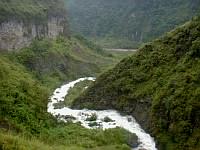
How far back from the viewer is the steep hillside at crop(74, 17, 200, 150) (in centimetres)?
3056

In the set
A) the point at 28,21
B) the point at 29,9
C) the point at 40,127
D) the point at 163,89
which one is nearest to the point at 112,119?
the point at 163,89

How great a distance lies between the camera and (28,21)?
66.2 meters

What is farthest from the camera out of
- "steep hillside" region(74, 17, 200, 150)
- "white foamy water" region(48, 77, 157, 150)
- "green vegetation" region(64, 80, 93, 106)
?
"green vegetation" region(64, 80, 93, 106)

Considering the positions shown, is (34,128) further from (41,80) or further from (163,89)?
(41,80)

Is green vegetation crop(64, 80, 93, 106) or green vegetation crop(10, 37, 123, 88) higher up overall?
green vegetation crop(10, 37, 123, 88)

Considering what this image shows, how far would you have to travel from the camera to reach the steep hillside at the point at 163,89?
3056cm

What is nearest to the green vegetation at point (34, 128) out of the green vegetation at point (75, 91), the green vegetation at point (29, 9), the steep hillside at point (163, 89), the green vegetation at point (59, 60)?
the steep hillside at point (163, 89)

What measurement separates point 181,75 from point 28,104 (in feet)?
33.2

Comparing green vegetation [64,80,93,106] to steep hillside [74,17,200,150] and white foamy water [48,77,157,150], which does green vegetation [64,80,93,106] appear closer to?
white foamy water [48,77,157,150]

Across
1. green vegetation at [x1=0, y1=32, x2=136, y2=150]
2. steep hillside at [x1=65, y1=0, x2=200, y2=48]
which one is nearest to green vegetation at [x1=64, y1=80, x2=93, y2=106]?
green vegetation at [x1=0, y1=32, x2=136, y2=150]

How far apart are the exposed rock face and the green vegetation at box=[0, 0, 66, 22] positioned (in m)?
0.74

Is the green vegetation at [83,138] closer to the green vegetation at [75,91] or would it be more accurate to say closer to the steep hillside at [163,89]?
the steep hillside at [163,89]

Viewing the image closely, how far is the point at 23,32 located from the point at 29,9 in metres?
4.58

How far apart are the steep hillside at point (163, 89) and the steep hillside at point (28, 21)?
63.6 ft
